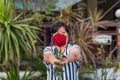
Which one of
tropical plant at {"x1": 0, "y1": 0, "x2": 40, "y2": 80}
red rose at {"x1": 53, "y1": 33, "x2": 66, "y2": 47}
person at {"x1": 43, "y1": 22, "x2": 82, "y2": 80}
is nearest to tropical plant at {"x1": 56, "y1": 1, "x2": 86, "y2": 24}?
tropical plant at {"x1": 0, "y1": 0, "x2": 40, "y2": 80}

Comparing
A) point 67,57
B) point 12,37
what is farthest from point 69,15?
point 67,57


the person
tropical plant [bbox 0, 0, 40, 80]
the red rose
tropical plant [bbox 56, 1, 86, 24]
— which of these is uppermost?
tropical plant [bbox 56, 1, 86, 24]

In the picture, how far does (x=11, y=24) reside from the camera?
554 cm

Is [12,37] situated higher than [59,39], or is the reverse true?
[12,37]

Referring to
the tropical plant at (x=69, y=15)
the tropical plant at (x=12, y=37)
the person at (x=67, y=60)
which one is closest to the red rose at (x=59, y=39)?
the person at (x=67, y=60)

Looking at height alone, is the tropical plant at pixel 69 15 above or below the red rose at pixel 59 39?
above

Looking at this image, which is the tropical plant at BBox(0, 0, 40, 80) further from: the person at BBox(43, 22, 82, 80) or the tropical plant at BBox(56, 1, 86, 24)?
the person at BBox(43, 22, 82, 80)

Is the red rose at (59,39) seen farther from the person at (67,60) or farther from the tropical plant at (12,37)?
the tropical plant at (12,37)

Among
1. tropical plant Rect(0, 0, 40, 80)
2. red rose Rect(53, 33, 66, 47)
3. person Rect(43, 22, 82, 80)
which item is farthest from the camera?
tropical plant Rect(0, 0, 40, 80)

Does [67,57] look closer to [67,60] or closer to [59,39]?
[67,60]

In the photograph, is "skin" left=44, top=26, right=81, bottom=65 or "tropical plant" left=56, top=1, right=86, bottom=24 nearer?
"skin" left=44, top=26, right=81, bottom=65

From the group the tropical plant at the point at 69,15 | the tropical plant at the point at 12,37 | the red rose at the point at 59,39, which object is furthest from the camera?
the tropical plant at the point at 69,15

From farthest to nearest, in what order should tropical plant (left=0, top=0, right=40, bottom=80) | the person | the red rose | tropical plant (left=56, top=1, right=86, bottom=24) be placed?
tropical plant (left=56, top=1, right=86, bottom=24), tropical plant (left=0, top=0, right=40, bottom=80), the person, the red rose

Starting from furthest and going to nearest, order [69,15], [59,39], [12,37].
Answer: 1. [69,15]
2. [12,37]
3. [59,39]
